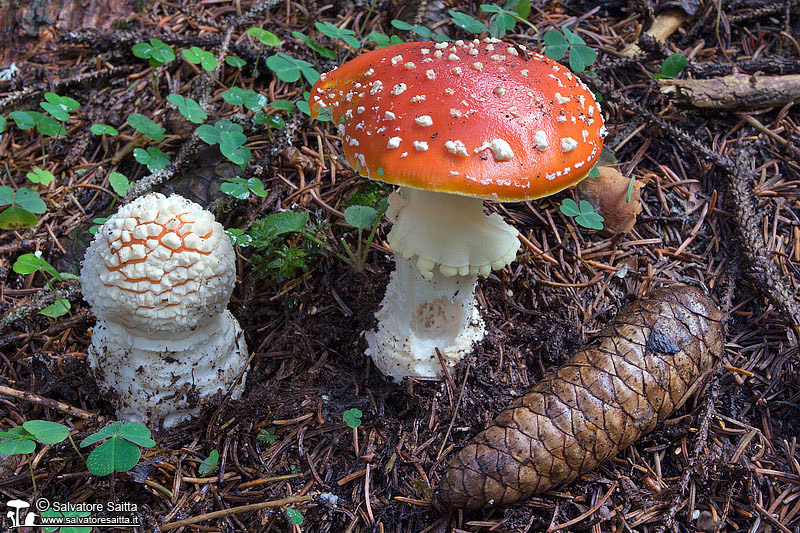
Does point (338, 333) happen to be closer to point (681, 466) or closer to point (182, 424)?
point (182, 424)

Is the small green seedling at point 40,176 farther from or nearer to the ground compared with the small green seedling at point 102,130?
nearer to the ground

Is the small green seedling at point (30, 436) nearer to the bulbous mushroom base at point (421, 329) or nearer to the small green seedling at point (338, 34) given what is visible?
the bulbous mushroom base at point (421, 329)

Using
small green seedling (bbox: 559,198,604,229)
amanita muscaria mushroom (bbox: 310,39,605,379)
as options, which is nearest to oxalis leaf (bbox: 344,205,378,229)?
amanita muscaria mushroom (bbox: 310,39,605,379)

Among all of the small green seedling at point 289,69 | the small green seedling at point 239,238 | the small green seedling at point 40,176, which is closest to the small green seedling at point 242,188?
the small green seedling at point 239,238

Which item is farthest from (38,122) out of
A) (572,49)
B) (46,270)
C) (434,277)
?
(572,49)

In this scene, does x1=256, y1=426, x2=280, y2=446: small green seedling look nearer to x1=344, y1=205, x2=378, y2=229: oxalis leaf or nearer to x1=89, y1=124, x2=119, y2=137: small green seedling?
x1=344, y1=205, x2=378, y2=229: oxalis leaf

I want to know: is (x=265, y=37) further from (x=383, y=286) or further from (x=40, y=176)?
(x=383, y=286)
